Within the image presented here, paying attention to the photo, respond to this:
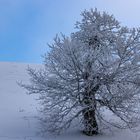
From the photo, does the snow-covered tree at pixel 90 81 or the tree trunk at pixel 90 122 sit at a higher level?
the snow-covered tree at pixel 90 81

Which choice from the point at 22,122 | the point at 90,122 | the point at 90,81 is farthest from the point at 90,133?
the point at 22,122

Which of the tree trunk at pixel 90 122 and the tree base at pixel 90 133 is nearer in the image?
the tree trunk at pixel 90 122

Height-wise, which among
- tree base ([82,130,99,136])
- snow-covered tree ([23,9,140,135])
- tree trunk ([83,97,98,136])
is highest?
snow-covered tree ([23,9,140,135])

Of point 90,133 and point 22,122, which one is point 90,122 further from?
point 22,122

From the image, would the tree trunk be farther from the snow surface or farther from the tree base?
the snow surface

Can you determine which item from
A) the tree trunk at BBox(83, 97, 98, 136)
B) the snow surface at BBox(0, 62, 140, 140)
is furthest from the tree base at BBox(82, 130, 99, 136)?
the snow surface at BBox(0, 62, 140, 140)

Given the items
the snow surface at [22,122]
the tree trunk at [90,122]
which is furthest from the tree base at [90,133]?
the snow surface at [22,122]

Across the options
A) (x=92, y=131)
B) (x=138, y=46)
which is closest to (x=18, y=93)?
(x=92, y=131)

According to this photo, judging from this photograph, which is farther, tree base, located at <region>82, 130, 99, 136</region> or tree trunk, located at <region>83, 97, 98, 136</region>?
tree base, located at <region>82, 130, 99, 136</region>

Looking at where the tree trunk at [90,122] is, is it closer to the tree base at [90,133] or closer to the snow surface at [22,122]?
the tree base at [90,133]

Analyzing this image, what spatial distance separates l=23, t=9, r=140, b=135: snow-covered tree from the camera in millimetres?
12406

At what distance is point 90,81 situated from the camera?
40.7ft

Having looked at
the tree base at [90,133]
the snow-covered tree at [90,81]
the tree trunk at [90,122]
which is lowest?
the tree base at [90,133]

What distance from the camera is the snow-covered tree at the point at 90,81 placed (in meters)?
12.4
